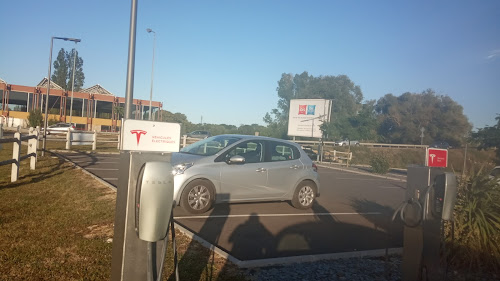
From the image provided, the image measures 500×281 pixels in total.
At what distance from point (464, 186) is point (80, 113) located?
62.3 metres

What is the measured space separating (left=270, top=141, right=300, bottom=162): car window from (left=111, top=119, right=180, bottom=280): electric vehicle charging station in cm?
625

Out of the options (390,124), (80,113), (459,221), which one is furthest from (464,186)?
(80,113)

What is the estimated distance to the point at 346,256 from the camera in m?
5.87

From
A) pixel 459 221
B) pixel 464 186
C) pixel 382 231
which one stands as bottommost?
pixel 382 231

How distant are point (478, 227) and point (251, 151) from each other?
16.3 ft

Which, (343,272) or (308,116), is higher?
(308,116)

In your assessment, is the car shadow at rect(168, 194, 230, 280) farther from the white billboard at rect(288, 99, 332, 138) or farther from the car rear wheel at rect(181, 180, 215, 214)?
the white billboard at rect(288, 99, 332, 138)

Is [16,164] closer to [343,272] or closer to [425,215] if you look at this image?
[343,272]

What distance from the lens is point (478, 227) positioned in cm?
558

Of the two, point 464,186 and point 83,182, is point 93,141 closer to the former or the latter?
point 83,182

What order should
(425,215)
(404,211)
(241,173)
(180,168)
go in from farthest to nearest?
(241,173), (180,168), (404,211), (425,215)

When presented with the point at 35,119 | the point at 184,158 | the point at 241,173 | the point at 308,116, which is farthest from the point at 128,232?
the point at 308,116

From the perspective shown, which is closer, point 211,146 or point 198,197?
point 198,197

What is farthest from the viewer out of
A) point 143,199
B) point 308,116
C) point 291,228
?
point 308,116
